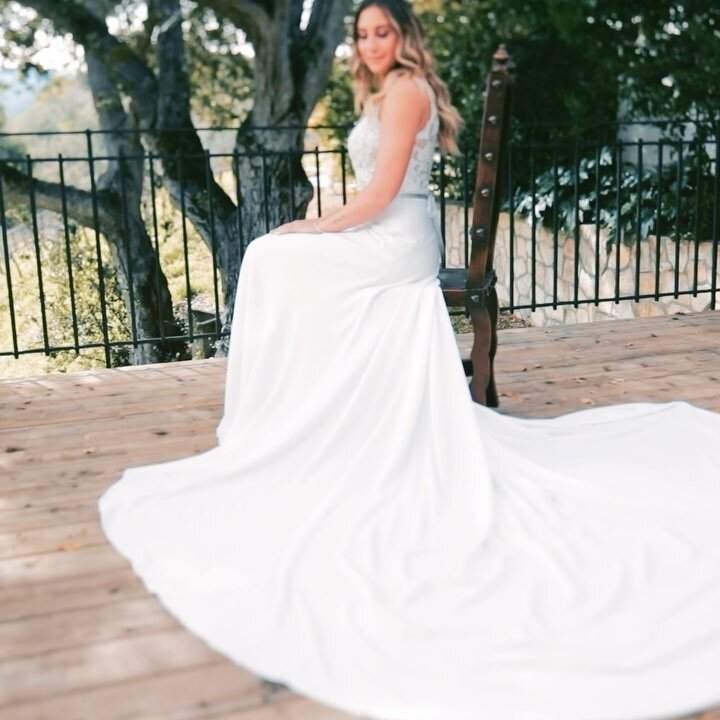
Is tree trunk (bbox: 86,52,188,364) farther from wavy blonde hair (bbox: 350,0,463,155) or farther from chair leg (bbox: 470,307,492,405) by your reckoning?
wavy blonde hair (bbox: 350,0,463,155)

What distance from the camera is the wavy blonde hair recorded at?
10.1 ft

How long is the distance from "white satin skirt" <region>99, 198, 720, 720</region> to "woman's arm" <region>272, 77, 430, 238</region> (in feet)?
0.26

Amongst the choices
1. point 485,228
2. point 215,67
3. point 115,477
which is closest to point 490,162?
point 485,228

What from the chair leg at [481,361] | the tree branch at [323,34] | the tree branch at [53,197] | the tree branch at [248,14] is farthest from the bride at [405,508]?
the tree branch at [53,197]

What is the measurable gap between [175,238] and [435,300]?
33.3 feet

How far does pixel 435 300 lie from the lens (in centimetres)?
314

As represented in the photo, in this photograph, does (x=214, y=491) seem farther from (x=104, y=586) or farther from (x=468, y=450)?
(x=468, y=450)

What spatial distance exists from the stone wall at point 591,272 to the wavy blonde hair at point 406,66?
422 cm

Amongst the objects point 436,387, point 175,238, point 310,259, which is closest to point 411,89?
point 310,259

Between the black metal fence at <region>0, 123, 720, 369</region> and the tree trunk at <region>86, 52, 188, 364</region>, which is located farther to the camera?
the tree trunk at <region>86, 52, 188, 364</region>

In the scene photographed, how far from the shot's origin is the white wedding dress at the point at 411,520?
74.5 inches

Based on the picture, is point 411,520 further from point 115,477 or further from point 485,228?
point 485,228

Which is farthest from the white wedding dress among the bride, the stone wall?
the stone wall

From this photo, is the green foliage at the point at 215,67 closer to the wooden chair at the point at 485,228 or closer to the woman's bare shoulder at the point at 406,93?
the wooden chair at the point at 485,228
